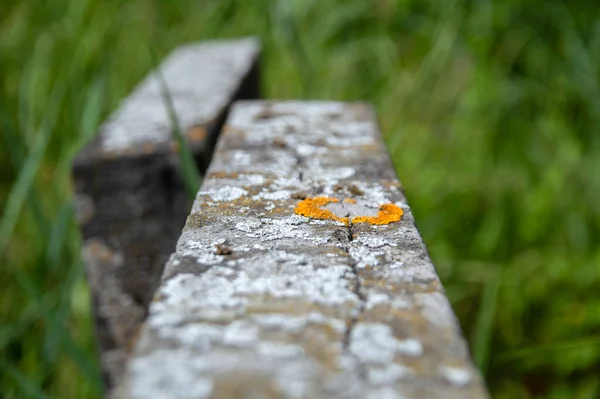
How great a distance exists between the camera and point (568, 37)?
280 cm

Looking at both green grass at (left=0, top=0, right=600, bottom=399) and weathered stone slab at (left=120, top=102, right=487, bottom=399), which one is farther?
green grass at (left=0, top=0, right=600, bottom=399)

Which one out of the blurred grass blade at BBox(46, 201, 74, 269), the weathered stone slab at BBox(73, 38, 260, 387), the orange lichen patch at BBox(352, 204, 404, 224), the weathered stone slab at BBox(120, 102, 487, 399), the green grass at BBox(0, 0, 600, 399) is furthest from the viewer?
the green grass at BBox(0, 0, 600, 399)

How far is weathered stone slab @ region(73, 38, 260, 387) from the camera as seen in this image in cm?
156

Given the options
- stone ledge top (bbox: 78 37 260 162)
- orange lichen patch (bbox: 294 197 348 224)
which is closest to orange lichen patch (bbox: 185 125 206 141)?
stone ledge top (bbox: 78 37 260 162)

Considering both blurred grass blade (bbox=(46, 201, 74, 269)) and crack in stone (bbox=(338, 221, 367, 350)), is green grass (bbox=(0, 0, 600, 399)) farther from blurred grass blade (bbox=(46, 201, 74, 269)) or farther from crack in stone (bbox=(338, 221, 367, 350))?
crack in stone (bbox=(338, 221, 367, 350))

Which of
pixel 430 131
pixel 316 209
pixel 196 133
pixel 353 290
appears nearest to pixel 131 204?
pixel 196 133

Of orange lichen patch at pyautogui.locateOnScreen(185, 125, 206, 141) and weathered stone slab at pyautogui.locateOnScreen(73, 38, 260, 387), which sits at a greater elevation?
orange lichen patch at pyautogui.locateOnScreen(185, 125, 206, 141)

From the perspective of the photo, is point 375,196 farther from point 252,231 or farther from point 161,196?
point 161,196

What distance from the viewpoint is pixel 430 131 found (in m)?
2.65

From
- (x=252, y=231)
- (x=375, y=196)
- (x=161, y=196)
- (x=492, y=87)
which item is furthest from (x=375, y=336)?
(x=492, y=87)

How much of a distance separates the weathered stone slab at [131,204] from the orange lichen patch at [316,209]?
668 mm

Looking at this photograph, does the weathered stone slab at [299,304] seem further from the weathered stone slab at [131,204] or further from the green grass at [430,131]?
the green grass at [430,131]

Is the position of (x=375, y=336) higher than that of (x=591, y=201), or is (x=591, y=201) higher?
(x=375, y=336)

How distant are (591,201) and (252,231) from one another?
188 cm
